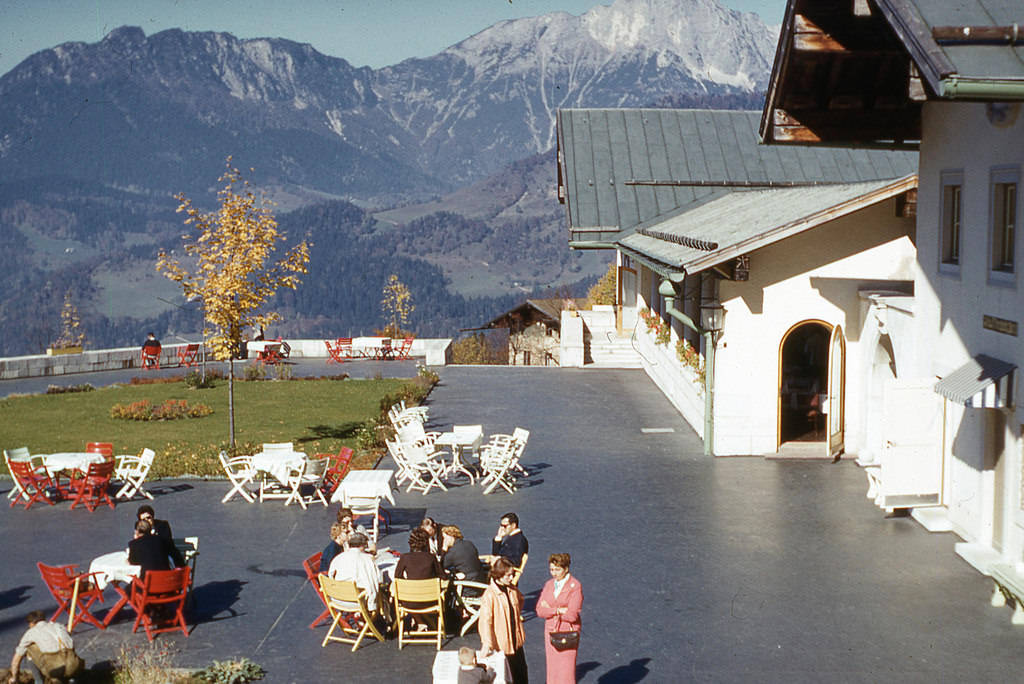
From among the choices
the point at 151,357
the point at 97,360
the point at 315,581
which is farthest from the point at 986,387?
the point at 97,360

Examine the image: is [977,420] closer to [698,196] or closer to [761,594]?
[761,594]

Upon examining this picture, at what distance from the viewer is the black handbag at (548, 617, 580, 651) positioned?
33.2 ft

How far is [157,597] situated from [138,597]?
0.69ft

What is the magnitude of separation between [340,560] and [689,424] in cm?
1280

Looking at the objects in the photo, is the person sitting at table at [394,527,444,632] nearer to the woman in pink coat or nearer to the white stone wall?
the woman in pink coat

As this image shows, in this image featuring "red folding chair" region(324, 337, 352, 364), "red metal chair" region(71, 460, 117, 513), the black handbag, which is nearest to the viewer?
the black handbag

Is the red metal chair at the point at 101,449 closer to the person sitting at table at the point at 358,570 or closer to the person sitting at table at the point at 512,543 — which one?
the person sitting at table at the point at 358,570

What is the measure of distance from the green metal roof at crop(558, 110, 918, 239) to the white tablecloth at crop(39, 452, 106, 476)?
17.8m

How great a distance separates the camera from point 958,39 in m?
10.2

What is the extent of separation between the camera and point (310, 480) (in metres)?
18.1

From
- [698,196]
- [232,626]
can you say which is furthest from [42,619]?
[698,196]

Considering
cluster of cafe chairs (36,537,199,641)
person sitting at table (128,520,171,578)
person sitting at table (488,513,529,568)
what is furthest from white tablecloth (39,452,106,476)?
person sitting at table (488,513,529,568)

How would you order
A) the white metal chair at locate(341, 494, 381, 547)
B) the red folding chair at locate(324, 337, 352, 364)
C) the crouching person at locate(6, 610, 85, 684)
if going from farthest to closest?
the red folding chair at locate(324, 337, 352, 364) < the white metal chair at locate(341, 494, 381, 547) < the crouching person at locate(6, 610, 85, 684)

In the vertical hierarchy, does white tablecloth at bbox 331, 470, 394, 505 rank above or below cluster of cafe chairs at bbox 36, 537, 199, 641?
above
